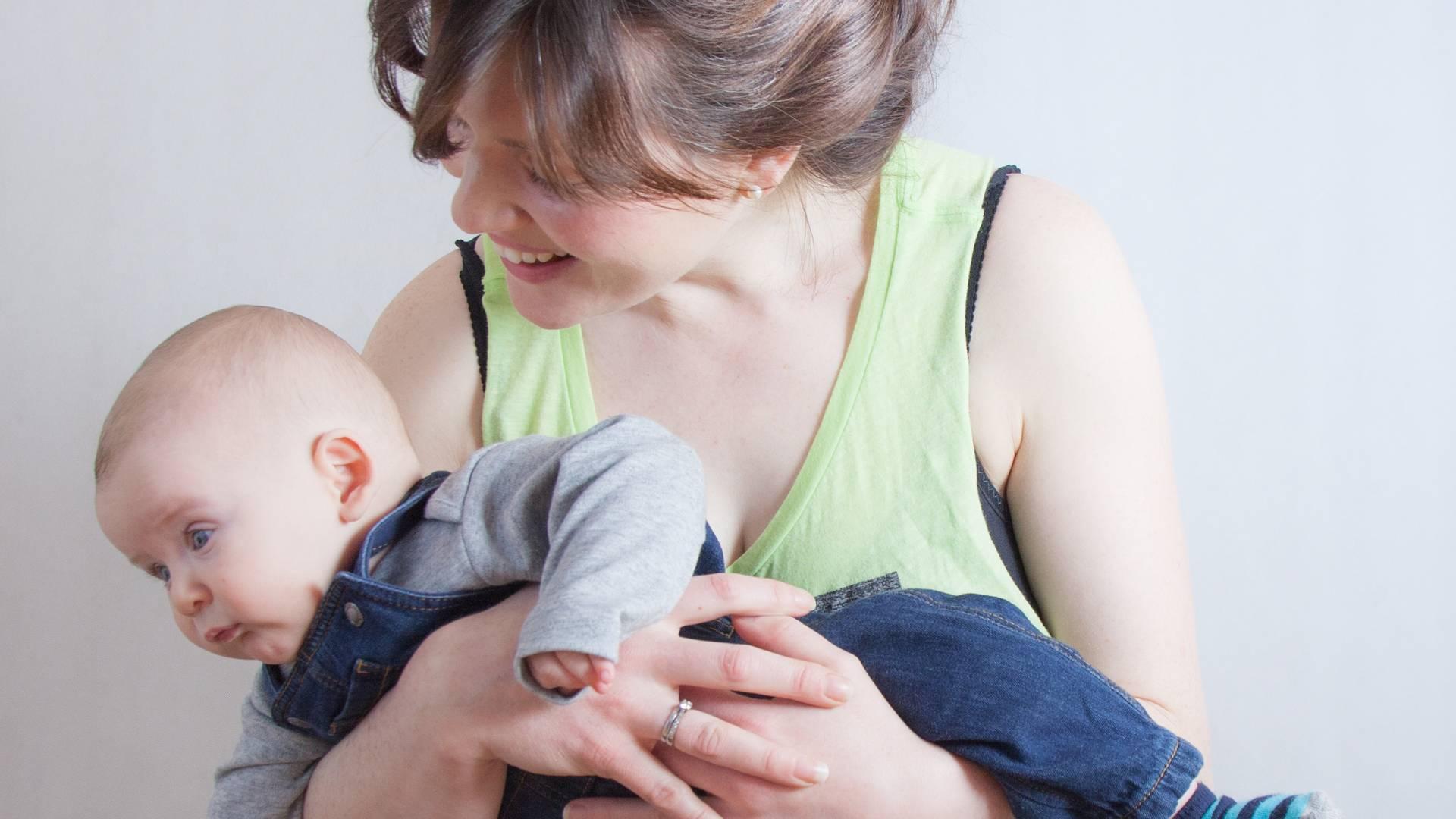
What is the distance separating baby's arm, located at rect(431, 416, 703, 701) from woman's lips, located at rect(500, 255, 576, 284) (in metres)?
0.16

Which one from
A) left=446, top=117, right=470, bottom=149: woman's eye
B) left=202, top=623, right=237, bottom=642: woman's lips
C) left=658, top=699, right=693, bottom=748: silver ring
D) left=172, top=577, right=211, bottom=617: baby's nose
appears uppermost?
left=446, top=117, right=470, bottom=149: woman's eye

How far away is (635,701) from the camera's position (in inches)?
40.4

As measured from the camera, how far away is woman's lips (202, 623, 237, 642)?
1085mm

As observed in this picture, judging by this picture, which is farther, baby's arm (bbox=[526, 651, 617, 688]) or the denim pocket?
the denim pocket

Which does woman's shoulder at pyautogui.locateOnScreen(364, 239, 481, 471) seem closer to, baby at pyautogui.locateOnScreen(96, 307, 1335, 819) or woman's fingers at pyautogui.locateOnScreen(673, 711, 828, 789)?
baby at pyautogui.locateOnScreen(96, 307, 1335, 819)

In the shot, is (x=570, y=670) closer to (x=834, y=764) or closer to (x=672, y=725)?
(x=672, y=725)

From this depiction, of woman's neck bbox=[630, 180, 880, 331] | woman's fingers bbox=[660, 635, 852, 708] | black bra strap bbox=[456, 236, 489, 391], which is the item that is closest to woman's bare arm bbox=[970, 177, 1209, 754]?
woman's neck bbox=[630, 180, 880, 331]

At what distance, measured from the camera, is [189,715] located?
6.44ft

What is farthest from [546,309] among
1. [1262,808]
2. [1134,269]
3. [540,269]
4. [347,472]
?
[1134,269]

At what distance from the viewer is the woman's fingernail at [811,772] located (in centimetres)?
99

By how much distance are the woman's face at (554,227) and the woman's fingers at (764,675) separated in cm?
38

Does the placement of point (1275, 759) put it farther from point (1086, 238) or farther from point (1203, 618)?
point (1086, 238)

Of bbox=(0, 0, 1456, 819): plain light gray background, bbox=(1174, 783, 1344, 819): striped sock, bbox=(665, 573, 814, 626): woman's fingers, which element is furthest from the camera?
bbox=(0, 0, 1456, 819): plain light gray background

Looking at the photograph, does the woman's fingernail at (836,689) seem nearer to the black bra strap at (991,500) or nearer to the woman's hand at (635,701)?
the woman's hand at (635,701)
